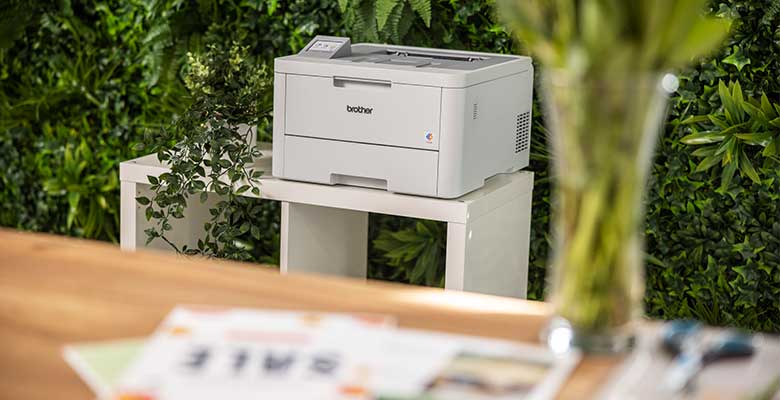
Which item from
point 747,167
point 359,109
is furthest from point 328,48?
point 747,167

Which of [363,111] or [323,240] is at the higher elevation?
[363,111]

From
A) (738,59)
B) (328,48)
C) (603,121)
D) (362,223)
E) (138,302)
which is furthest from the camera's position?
(362,223)

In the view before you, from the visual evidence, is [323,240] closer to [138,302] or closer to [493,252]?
[493,252]

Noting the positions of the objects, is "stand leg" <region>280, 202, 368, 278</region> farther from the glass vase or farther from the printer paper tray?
the glass vase

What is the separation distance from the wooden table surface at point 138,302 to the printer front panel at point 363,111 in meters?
1.46

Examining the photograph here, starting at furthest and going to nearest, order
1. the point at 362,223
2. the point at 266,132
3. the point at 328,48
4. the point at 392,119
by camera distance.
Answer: the point at 266,132 → the point at 362,223 → the point at 328,48 → the point at 392,119

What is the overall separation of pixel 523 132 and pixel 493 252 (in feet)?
1.23

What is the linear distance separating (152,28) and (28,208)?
98 cm

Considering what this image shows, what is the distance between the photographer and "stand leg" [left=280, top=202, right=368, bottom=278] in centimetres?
289

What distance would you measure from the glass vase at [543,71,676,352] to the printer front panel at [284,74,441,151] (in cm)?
166

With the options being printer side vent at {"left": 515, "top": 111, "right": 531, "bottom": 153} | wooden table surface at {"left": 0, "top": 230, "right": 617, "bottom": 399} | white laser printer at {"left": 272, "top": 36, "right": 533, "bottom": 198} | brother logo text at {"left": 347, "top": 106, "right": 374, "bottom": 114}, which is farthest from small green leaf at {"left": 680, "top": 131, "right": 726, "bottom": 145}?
wooden table surface at {"left": 0, "top": 230, "right": 617, "bottom": 399}

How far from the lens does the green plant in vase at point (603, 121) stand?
879 millimetres

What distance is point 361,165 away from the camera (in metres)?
2.71

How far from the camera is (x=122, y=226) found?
10.0 feet
